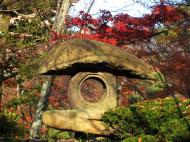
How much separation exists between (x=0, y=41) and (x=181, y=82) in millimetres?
8414

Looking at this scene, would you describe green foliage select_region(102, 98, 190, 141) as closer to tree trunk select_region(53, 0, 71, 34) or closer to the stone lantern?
the stone lantern

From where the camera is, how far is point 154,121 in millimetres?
8391

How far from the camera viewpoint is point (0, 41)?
38.1ft

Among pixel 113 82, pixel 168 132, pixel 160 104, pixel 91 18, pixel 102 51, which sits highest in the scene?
pixel 91 18

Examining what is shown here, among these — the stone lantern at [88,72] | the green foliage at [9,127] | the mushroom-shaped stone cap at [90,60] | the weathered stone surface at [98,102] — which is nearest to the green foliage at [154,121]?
the stone lantern at [88,72]

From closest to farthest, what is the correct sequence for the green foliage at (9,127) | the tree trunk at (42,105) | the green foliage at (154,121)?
the green foliage at (154,121) → the green foliage at (9,127) → the tree trunk at (42,105)

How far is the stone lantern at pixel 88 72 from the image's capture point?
391 inches

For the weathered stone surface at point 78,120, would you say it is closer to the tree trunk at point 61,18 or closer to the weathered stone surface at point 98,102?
the weathered stone surface at point 98,102

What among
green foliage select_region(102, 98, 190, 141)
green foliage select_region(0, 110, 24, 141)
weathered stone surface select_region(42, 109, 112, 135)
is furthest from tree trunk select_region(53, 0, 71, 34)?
green foliage select_region(102, 98, 190, 141)

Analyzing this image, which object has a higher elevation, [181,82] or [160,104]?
[181,82]

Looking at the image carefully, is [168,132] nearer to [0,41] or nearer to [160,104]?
[160,104]

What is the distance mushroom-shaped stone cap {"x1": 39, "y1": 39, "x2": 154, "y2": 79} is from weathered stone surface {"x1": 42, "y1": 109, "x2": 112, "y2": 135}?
1132 millimetres

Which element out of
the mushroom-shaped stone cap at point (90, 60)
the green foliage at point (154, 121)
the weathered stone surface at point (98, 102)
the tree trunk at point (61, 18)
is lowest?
the green foliage at point (154, 121)

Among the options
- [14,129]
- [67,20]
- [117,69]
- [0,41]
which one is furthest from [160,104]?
[67,20]
